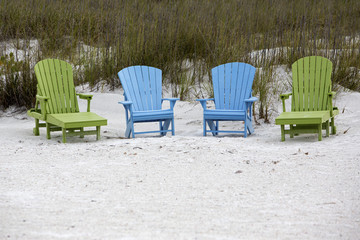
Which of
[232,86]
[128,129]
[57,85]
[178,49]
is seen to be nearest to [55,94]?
[57,85]

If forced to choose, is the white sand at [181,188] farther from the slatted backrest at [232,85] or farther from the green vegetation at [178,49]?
the green vegetation at [178,49]

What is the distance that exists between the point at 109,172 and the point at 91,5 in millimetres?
6873

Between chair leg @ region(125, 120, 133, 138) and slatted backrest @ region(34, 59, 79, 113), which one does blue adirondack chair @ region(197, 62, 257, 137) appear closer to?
chair leg @ region(125, 120, 133, 138)

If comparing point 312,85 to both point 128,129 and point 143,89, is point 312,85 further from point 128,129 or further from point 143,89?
point 128,129

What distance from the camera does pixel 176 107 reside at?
277 inches

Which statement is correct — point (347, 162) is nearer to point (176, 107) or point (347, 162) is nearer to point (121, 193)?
point (121, 193)

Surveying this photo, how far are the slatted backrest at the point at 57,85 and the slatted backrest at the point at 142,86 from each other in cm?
65

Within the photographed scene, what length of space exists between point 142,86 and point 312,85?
1.95 meters

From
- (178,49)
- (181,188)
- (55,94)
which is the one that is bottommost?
(181,188)

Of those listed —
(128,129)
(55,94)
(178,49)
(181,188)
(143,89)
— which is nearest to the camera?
(181,188)

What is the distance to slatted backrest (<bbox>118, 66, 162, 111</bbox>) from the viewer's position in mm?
5621

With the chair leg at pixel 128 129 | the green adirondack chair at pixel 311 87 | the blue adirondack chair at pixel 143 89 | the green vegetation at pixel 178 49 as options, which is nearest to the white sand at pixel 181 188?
the chair leg at pixel 128 129

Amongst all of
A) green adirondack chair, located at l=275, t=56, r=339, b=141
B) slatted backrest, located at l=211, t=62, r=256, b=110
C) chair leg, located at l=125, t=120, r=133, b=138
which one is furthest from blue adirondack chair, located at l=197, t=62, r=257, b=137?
chair leg, located at l=125, t=120, r=133, b=138

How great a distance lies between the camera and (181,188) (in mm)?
3312
